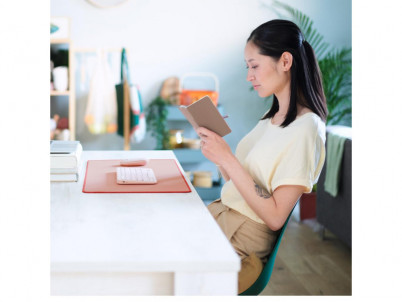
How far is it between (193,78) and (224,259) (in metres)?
3.31

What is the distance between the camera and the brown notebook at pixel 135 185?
49.6 inches

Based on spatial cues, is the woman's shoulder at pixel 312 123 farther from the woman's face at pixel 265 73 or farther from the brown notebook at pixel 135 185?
the brown notebook at pixel 135 185

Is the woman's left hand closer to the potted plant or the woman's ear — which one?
the woman's ear

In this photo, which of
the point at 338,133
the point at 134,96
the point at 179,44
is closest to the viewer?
the point at 338,133

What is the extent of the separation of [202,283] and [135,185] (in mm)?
599

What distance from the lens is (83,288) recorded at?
0.75 metres

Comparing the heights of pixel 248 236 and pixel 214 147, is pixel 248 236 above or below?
below

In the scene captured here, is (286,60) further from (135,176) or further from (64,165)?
(64,165)

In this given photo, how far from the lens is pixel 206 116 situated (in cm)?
133

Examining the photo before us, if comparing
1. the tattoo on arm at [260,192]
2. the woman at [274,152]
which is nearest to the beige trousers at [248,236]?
the woman at [274,152]

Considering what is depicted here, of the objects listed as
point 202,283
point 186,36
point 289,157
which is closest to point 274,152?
point 289,157
